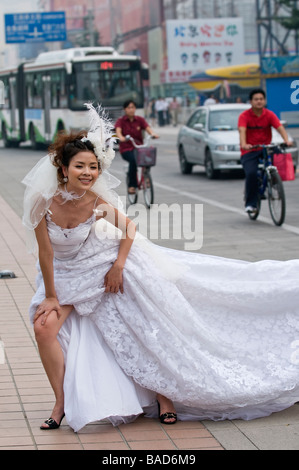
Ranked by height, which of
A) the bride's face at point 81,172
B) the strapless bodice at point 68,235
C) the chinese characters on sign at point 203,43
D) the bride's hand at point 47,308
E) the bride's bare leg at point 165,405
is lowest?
the bride's bare leg at point 165,405

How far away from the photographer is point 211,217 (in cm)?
1370

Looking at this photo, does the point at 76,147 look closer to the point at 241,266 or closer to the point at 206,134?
the point at 241,266

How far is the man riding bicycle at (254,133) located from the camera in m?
12.2

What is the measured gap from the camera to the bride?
461 centimetres

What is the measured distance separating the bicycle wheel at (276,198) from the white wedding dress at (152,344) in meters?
7.55

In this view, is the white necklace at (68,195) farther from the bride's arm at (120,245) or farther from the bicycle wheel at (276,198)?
the bicycle wheel at (276,198)

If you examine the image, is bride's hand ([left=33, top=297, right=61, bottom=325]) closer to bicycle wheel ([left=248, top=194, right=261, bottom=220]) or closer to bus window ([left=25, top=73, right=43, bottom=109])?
bicycle wheel ([left=248, top=194, right=261, bottom=220])

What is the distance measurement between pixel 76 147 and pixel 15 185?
15.3m

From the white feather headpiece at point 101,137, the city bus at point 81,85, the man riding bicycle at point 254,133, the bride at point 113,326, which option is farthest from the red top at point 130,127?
the city bus at point 81,85

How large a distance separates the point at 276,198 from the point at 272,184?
19 centimetres

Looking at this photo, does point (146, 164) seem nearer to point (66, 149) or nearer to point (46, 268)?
point (66, 149)

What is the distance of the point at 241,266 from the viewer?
510 centimetres

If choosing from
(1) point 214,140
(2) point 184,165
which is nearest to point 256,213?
(1) point 214,140
